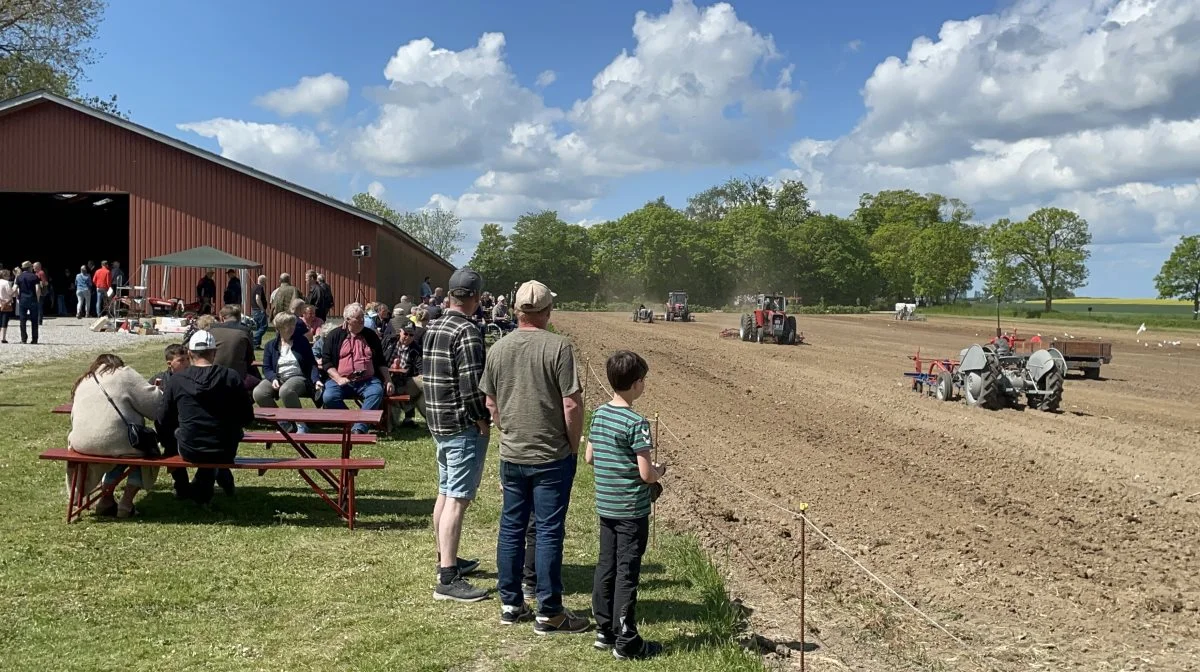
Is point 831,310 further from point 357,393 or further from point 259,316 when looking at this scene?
point 357,393

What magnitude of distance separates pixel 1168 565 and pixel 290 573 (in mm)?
6659

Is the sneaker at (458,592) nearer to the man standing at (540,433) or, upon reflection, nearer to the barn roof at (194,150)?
the man standing at (540,433)

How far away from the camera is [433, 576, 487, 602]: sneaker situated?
5711 millimetres

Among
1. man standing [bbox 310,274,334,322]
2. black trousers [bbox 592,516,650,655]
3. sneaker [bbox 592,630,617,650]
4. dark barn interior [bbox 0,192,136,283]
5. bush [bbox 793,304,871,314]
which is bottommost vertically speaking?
sneaker [bbox 592,630,617,650]

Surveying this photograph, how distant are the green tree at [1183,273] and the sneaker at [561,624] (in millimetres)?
101481

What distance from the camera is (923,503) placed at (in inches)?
392

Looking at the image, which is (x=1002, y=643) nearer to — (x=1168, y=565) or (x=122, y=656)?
(x=1168, y=565)

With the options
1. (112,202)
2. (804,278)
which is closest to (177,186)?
(112,202)

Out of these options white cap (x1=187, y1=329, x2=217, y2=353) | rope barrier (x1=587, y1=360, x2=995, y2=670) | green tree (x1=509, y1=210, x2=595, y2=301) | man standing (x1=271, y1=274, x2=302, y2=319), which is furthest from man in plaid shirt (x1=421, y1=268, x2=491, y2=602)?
green tree (x1=509, y1=210, x2=595, y2=301)

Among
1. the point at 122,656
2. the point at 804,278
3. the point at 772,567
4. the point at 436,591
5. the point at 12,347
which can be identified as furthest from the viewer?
the point at 804,278

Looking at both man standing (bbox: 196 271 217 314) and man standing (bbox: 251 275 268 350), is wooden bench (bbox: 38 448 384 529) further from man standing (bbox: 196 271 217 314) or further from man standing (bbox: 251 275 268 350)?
man standing (bbox: 196 271 217 314)

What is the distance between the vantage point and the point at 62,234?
36.8 m

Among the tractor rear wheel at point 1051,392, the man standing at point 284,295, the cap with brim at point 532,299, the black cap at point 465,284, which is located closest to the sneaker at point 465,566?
the black cap at point 465,284

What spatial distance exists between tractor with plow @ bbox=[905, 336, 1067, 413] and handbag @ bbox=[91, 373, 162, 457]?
579 inches
